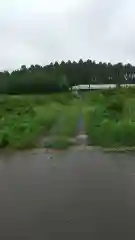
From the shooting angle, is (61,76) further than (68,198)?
Yes

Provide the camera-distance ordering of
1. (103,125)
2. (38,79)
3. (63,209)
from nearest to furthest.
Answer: (63,209) < (103,125) < (38,79)

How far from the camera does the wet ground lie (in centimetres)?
504

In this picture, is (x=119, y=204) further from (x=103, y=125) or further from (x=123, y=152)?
(x=103, y=125)

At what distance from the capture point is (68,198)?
6.45 m

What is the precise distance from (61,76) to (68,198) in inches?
1460

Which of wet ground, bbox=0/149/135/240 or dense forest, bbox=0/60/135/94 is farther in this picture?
dense forest, bbox=0/60/135/94

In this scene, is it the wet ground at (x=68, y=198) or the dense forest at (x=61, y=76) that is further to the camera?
the dense forest at (x=61, y=76)

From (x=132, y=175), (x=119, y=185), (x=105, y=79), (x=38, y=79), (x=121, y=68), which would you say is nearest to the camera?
(x=119, y=185)

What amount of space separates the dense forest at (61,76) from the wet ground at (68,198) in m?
26.6

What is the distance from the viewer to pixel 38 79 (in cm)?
3584

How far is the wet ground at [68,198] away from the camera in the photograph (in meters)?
5.04

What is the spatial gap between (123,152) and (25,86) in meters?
26.0

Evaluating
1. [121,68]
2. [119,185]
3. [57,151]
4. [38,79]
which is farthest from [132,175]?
[121,68]

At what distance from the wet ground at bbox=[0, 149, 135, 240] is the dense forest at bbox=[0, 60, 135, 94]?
26.6 meters
